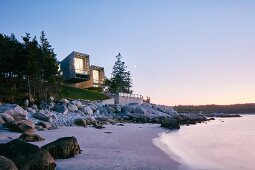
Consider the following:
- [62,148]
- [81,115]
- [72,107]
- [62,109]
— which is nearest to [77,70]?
[72,107]

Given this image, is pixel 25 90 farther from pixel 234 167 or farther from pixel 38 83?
pixel 234 167

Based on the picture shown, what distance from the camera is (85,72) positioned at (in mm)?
69812

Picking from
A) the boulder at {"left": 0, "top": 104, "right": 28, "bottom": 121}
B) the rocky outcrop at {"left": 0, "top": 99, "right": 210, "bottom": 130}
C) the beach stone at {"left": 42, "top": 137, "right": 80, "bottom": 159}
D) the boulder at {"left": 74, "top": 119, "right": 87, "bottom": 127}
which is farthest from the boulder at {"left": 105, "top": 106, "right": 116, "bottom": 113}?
the beach stone at {"left": 42, "top": 137, "right": 80, "bottom": 159}

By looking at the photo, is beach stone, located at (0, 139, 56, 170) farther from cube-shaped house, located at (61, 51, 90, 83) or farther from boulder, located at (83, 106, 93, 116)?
cube-shaped house, located at (61, 51, 90, 83)

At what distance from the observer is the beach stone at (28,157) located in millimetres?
8156

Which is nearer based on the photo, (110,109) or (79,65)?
(110,109)

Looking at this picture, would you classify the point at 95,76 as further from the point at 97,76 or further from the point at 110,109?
the point at 110,109

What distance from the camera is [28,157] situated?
8.29 meters

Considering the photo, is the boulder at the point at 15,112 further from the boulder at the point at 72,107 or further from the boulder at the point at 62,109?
the boulder at the point at 72,107

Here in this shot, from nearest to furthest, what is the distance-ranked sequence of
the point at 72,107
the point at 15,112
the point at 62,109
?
the point at 15,112, the point at 62,109, the point at 72,107

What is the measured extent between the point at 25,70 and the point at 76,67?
94.1 ft

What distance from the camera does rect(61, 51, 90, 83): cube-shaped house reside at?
2628 inches

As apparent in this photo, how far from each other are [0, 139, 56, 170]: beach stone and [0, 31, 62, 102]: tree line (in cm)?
2864

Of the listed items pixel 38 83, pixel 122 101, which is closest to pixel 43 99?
pixel 38 83
